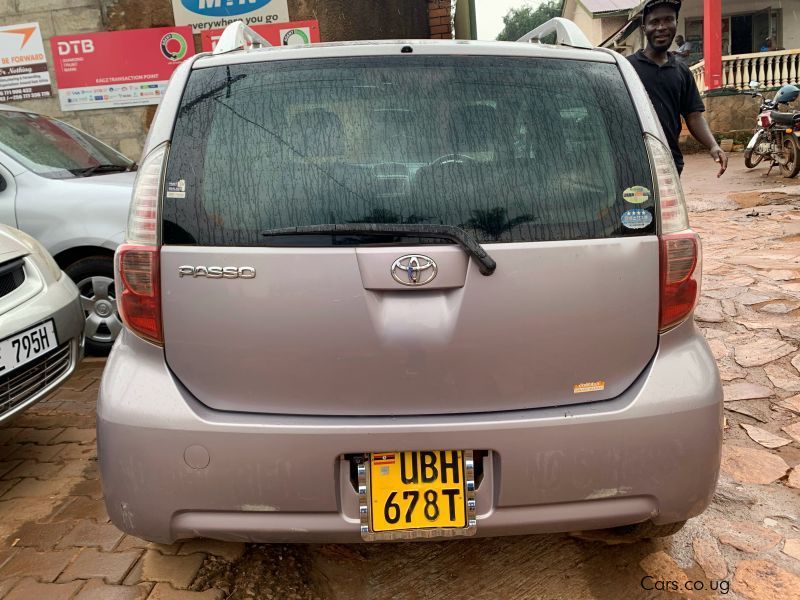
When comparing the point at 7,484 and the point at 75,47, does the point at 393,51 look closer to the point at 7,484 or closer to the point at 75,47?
the point at 7,484

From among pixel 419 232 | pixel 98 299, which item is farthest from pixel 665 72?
pixel 98 299

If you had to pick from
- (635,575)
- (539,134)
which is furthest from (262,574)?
(539,134)

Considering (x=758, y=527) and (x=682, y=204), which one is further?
(x=758, y=527)

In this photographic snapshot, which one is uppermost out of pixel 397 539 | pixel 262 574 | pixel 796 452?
pixel 397 539

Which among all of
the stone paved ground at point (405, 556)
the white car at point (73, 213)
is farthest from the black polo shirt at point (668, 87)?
the white car at point (73, 213)

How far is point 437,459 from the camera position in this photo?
5.71ft

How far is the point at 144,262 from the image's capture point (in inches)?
70.0

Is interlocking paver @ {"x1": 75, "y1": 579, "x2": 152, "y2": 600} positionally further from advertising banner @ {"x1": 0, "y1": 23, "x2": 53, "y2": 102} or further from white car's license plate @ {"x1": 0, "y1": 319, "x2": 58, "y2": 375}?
advertising banner @ {"x1": 0, "y1": 23, "x2": 53, "y2": 102}

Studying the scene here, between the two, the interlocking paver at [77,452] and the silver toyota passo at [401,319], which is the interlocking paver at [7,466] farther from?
the silver toyota passo at [401,319]

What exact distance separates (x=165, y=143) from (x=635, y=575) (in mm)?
1896

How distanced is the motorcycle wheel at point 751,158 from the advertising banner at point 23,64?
10075 mm

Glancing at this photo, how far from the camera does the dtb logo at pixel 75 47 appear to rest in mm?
8727

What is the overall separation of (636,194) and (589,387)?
1.67ft

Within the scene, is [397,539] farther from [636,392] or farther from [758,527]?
[758,527]
